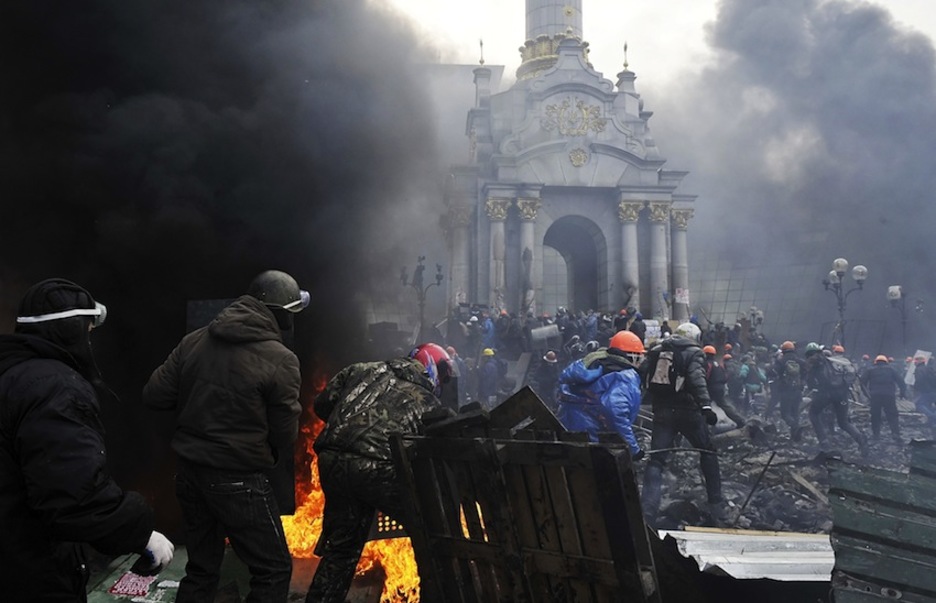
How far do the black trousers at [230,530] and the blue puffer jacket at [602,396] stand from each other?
9.18 ft

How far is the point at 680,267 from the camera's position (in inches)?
1085

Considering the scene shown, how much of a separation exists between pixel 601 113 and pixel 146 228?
78.5ft

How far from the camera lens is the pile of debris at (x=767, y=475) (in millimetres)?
6699

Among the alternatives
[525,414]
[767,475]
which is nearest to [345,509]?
[525,414]

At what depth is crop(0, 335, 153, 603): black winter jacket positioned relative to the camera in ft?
6.32

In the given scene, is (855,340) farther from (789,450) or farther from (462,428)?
(462,428)

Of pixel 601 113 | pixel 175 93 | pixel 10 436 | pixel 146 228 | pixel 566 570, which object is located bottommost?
pixel 566 570

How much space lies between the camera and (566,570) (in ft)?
8.61

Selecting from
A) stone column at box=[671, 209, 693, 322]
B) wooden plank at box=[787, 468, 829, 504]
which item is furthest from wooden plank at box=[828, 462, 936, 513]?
stone column at box=[671, 209, 693, 322]

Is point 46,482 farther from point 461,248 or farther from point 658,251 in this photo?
point 658,251

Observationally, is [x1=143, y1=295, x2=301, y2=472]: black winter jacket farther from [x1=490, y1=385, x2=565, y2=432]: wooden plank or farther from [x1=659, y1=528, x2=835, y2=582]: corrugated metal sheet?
[x1=659, y1=528, x2=835, y2=582]: corrugated metal sheet

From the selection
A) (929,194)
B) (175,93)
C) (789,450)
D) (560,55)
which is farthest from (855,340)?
(175,93)

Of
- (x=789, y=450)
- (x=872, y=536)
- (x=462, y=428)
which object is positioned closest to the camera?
(x=872, y=536)

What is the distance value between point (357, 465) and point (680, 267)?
26.2 metres
